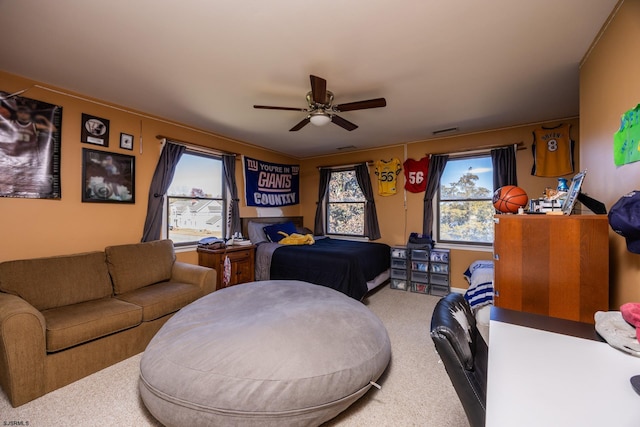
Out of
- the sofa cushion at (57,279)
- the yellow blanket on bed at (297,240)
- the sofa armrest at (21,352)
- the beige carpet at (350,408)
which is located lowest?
the beige carpet at (350,408)

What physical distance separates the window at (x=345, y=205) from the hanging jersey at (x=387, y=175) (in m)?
0.47

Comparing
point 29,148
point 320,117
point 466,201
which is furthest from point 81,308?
point 466,201

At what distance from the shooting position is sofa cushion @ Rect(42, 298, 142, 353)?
1.91 m

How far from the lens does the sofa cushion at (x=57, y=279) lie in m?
2.14

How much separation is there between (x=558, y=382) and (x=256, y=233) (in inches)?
169

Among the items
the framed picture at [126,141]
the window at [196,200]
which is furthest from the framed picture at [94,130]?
the window at [196,200]

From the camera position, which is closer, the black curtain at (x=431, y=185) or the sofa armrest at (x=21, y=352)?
the sofa armrest at (x=21, y=352)

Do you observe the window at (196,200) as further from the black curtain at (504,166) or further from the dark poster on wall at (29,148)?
A: the black curtain at (504,166)

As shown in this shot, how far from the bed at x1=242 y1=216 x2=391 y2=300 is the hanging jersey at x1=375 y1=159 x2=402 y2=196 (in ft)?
3.45

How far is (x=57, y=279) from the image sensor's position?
2.32 metres

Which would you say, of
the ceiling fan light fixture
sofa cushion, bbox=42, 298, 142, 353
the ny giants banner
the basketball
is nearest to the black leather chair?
the basketball

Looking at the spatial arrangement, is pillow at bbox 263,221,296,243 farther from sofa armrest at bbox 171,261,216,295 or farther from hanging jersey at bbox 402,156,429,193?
hanging jersey at bbox 402,156,429,193

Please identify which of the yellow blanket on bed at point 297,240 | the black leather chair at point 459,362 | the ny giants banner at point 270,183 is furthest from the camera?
the ny giants banner at point 270,183

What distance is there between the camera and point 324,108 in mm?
2604
